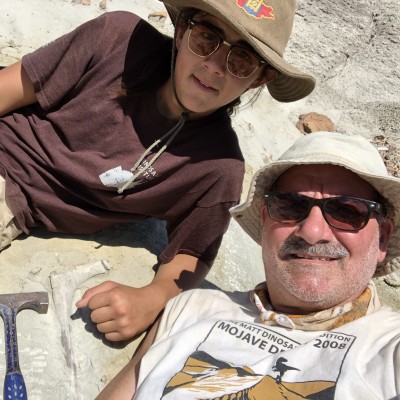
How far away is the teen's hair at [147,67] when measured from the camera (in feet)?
7.45

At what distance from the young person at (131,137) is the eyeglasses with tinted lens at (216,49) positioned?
18 mm

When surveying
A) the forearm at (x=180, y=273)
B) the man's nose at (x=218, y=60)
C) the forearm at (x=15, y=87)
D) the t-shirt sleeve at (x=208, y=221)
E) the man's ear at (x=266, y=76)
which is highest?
the man's nose at (x=218, y=60)

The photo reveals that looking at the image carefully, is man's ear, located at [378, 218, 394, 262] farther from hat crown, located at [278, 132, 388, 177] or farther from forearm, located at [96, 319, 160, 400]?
forearm, located at [96, 319, 160, 400]

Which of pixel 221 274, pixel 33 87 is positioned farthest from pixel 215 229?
pixel 33 87

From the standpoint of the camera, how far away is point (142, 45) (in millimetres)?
2295

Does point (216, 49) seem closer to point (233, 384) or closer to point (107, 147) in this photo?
point (107, 147)

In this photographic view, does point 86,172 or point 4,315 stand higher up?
point 86,172

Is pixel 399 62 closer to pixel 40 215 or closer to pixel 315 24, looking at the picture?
pixel 315 24

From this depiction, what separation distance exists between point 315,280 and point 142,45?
44.2 inches

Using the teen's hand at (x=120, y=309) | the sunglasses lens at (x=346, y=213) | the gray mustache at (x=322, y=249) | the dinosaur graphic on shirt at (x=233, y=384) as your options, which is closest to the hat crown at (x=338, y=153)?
the sunglasses lens at (x=346, y=213)

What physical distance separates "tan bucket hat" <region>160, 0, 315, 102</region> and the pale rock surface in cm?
106

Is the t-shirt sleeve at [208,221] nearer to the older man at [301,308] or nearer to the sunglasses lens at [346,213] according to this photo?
the older man at [301,308]

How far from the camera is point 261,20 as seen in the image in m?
2.05

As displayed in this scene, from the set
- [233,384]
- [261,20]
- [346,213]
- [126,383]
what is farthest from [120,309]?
[261,20]
